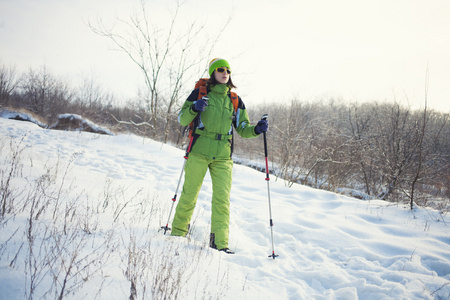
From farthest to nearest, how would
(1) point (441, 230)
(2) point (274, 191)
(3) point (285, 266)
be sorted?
(2) point (274, 191) → (1) point (441, 230) → (3) point (285, 266)

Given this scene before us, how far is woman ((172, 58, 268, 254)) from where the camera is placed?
262cm

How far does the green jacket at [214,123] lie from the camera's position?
105 inches

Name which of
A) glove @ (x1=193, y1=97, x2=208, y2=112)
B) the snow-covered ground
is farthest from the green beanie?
the snow-covered ground

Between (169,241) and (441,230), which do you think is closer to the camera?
(169,241)

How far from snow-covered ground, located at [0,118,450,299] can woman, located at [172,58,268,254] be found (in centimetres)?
32

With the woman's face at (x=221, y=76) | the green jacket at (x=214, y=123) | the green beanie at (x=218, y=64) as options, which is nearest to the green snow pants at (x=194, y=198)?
the green jacket at (x=214, y=123)

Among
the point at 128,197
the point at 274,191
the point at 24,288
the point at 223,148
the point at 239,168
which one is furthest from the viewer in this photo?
the point at 239,168

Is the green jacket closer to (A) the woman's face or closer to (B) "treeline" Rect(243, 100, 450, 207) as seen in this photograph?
(A) the woman's face

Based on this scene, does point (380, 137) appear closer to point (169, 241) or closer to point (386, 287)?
point (386, 287)

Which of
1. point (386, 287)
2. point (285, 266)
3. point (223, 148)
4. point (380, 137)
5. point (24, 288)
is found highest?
point (380, 137)

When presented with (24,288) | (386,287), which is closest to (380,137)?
(386,287)

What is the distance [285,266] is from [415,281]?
1.25 metres

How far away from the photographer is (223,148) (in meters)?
2.71

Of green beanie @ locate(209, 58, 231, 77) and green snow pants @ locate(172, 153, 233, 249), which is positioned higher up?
green beanie @ locate(209, 58, 231, 77)
